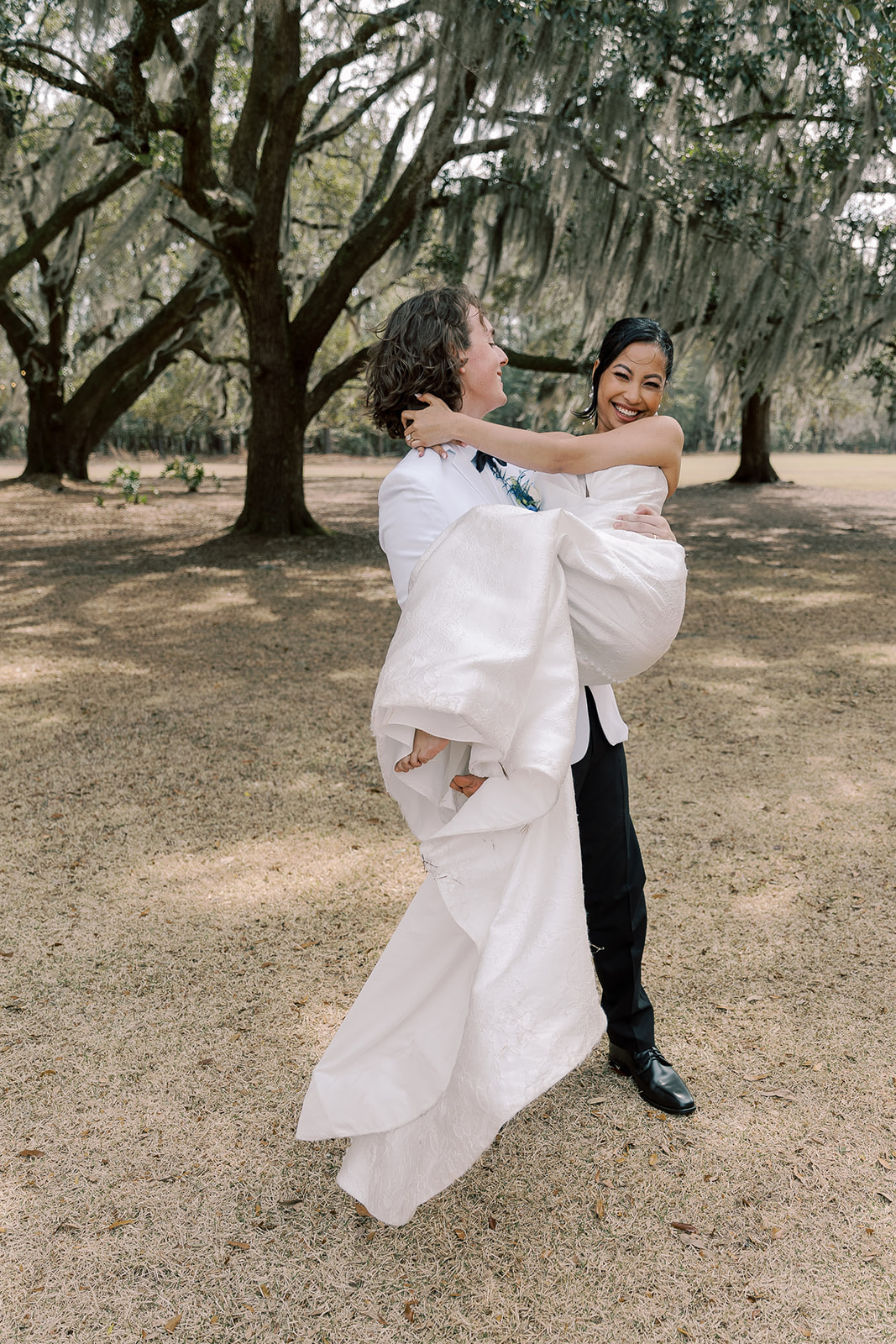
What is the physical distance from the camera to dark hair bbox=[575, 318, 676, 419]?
1.89 metres

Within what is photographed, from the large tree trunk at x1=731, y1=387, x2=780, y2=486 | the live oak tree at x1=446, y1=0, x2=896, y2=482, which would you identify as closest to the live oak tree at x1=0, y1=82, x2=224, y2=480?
the live oak tree at x1=446, y1=0, x2=896, y2=482

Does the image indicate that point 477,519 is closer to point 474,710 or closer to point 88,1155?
point 474,710

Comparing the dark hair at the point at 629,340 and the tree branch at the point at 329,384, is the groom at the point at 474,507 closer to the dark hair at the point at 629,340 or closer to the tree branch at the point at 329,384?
the dark hair at the point at 629,340

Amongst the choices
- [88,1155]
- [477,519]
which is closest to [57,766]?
[88,1155]

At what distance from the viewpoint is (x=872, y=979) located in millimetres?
2600

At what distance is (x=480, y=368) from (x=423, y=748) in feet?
2.30

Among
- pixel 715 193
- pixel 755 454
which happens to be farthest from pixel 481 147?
pixel 755 454

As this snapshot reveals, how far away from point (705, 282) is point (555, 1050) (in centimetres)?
904

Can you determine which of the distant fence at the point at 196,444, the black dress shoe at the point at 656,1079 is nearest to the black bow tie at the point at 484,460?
the black dress shoe at the point at 656,1079

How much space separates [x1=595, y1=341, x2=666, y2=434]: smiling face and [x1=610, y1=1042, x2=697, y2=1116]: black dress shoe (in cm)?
142

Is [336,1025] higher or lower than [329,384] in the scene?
lower

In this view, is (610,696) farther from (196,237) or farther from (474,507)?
(196,237)

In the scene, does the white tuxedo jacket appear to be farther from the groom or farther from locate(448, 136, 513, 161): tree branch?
locate(448, 136, 513, 161): tree branch

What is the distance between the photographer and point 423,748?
1.63 m
